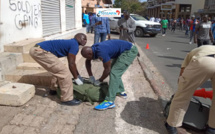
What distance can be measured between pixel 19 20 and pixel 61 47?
9.06ft

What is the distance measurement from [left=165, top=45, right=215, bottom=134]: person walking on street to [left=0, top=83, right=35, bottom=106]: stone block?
2463mm

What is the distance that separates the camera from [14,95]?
3369 millimetres

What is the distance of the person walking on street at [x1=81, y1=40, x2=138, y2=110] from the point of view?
3354mm

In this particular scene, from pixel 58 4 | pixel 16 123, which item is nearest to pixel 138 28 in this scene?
pixel 58 4

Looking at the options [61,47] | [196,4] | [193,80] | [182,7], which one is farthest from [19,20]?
[182,7]

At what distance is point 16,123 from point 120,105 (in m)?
1.81

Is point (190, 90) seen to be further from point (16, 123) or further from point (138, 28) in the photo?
point (138, 28)

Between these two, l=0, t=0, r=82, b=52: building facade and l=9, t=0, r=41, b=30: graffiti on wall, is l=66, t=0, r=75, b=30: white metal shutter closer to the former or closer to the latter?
l=0, t=0, r=82, b=52: building facade

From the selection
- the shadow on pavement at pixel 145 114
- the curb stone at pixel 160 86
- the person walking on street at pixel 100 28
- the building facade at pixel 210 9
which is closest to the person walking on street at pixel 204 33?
the curb stone at pixel 160 86

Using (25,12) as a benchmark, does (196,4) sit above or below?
above

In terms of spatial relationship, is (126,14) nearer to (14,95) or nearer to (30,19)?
(30,19)

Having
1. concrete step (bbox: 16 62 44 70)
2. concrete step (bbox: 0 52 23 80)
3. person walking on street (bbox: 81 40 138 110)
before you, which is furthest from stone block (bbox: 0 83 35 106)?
person walking on street (bbox: 81 40 138 110)

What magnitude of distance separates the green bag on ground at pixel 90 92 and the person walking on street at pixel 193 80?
1.38 m

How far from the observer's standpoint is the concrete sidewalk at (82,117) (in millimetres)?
2947
